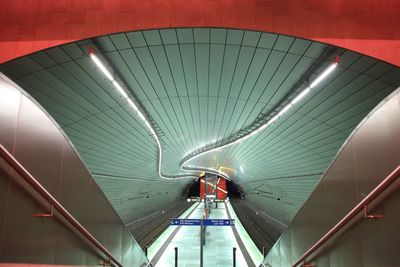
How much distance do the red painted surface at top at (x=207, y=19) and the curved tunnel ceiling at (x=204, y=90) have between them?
0.28 metres

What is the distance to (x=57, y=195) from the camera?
3586 mm

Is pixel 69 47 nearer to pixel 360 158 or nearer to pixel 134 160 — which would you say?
pixel 360 158

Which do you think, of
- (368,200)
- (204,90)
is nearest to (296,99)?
(204,90)

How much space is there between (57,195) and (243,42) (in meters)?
3.57

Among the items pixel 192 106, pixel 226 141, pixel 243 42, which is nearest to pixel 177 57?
pixel 243 42

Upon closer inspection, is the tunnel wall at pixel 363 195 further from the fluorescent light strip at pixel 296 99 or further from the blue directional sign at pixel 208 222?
the blue directional sign at pixel 208 222

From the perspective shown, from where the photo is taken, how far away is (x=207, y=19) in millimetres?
4922

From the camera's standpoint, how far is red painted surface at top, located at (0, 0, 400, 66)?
487cm

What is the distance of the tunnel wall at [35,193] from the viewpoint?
2709 mm

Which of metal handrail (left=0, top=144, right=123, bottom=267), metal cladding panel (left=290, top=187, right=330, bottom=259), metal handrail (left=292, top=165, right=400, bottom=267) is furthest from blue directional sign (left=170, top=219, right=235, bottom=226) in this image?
metal handrail (left=0, top=144, right=123, bottom=267)

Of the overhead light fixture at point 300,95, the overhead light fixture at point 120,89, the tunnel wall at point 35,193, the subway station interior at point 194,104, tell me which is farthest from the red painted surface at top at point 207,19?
the overhead light fixture at point 300,95

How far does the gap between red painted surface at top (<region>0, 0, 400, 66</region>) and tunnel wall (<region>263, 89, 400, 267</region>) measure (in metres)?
2.01

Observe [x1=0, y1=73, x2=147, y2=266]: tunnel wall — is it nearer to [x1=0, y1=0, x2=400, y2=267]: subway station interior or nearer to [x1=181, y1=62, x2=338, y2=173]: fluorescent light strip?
[x1=0, y1=0, x2=400, y2=267]: subway station interior

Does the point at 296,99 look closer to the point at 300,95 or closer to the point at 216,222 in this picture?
the point at 300,95
